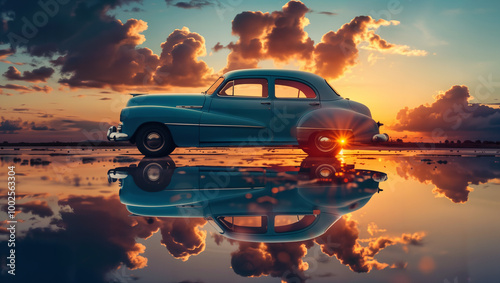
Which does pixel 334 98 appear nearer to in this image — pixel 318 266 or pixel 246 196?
pixel 246 196

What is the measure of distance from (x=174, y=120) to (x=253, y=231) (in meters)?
6.18

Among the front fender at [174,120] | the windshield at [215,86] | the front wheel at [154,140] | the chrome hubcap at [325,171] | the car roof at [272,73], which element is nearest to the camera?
the chrome hubcap at [325,171]

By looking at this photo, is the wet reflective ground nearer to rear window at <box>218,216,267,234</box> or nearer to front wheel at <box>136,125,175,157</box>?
rear window at <box>218,216,267,234</box>

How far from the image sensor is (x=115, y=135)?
9445 mm

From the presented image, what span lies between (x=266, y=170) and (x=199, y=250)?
15.8ft

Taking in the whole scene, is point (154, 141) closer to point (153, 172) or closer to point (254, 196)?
point (153, 172)

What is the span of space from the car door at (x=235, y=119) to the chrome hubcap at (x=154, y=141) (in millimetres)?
1019

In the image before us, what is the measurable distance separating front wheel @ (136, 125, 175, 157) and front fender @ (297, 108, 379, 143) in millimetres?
3036

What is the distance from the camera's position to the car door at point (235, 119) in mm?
9070

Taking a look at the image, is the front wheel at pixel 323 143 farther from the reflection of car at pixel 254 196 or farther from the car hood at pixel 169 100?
the car hood at pixel 169 100

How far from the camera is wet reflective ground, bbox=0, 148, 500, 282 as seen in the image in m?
2.39

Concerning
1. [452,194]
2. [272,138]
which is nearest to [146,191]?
[452,194]

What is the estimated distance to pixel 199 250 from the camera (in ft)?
8.95

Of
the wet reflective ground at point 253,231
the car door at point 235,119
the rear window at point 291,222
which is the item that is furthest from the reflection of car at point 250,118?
the rear window at point 291,222
